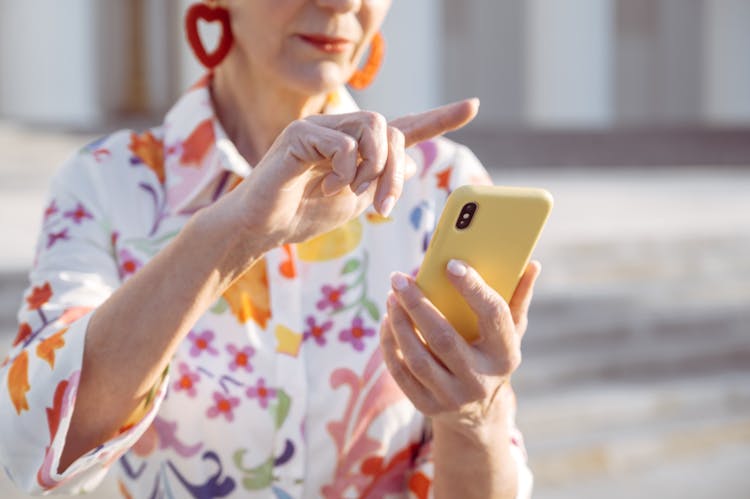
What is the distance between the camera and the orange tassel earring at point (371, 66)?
200 centimetres

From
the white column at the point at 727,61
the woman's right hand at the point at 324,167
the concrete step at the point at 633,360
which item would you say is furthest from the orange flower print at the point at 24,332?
the white column at the point at 727,61

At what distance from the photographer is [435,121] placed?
1498 millimetres

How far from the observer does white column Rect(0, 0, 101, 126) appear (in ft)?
56.4

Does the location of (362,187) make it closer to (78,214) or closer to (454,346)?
(454,346)

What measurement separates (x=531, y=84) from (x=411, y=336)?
55.7 ft

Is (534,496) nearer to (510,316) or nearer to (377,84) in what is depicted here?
(510,316)

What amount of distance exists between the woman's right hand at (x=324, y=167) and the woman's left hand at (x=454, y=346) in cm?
14

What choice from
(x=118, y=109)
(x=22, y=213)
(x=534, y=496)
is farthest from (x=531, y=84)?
(x=534, y=496)

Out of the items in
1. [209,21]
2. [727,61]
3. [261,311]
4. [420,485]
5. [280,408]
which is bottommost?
[727,61]

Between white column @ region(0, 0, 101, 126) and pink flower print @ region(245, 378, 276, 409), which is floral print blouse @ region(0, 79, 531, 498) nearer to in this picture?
pink flower print @ region(245, 378, 276, 409)

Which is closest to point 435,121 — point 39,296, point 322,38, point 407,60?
point 322,38

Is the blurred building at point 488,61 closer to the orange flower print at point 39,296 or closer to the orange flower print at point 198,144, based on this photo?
the orange flower print at point 198,144

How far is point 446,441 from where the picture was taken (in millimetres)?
1648

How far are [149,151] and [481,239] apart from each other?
623 mm
